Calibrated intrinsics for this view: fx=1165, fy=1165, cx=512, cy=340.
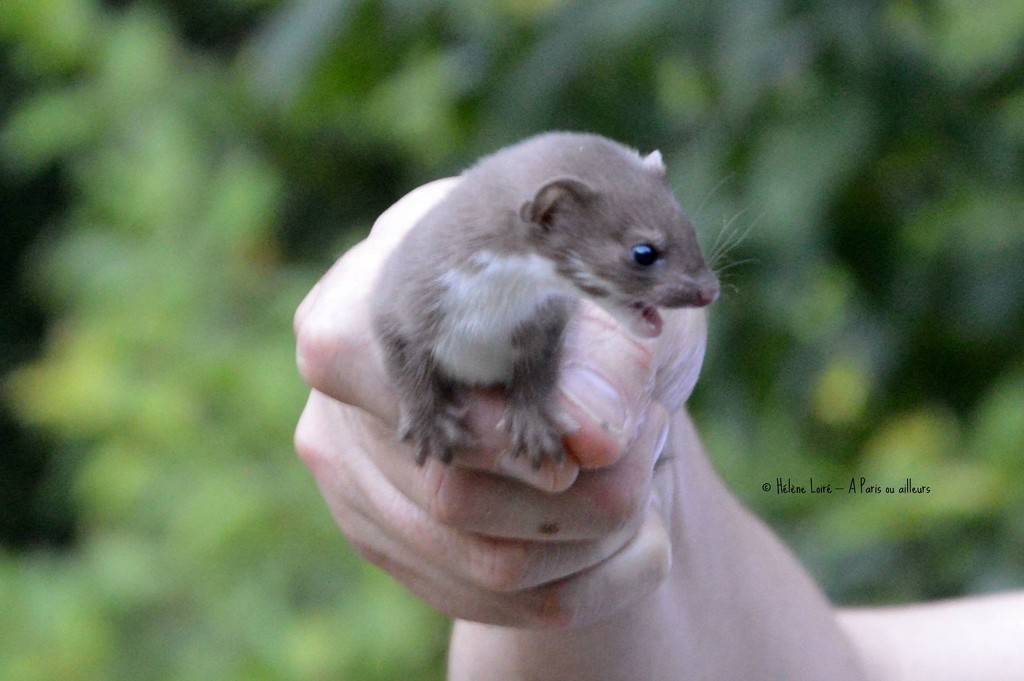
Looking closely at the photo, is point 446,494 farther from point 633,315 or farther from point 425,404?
point 633,315

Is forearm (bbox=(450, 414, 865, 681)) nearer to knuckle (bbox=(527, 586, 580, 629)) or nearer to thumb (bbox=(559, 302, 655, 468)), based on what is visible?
knuckle (bbox=(527, 586, 580, 629))

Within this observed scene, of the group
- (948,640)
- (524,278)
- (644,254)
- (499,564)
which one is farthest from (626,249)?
(948,640)

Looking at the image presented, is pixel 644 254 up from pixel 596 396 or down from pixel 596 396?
up

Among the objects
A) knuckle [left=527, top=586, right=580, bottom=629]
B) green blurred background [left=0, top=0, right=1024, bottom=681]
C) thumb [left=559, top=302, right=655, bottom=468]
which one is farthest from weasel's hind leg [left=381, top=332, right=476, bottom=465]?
green blurred background [left=0, top=0, right=1024, bottom=681]

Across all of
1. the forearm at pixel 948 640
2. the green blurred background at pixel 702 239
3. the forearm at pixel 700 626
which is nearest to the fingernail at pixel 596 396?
the forearm at pixel 700 626

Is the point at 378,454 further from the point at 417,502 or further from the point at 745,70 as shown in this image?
the point at 745,70

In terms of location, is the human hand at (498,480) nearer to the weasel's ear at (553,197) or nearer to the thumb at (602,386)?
the thumb at (602,386)

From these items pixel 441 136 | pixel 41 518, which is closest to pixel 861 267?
pixel 441 136
